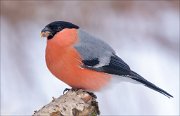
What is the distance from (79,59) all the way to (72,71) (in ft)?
0.15

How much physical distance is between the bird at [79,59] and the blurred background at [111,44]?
439 mm

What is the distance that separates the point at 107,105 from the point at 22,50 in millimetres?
460

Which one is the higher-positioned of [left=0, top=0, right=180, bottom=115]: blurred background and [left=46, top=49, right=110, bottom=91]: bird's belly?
[left=0, top=0, right=180, bottom=115]: blurred background

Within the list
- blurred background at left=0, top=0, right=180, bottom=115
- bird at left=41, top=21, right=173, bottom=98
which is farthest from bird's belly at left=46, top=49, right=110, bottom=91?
blurred background at left=0, top=0, right=180, bottom=115

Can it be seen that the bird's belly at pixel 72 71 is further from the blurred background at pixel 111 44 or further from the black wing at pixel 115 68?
the blurred background at pixel 111 44

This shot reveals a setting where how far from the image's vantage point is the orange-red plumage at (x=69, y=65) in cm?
161

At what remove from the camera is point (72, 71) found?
161cm

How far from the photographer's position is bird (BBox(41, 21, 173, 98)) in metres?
1.61

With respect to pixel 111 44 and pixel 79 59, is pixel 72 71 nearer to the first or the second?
pixel 79 59

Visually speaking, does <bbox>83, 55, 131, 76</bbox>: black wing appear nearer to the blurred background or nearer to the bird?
the bird

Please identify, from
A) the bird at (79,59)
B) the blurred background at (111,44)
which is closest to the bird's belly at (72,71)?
the bird at (79,59)

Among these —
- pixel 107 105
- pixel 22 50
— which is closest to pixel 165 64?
pixel 107 105

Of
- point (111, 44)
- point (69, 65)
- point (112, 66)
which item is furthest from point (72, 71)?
point (111, 44)

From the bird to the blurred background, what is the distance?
439mm
